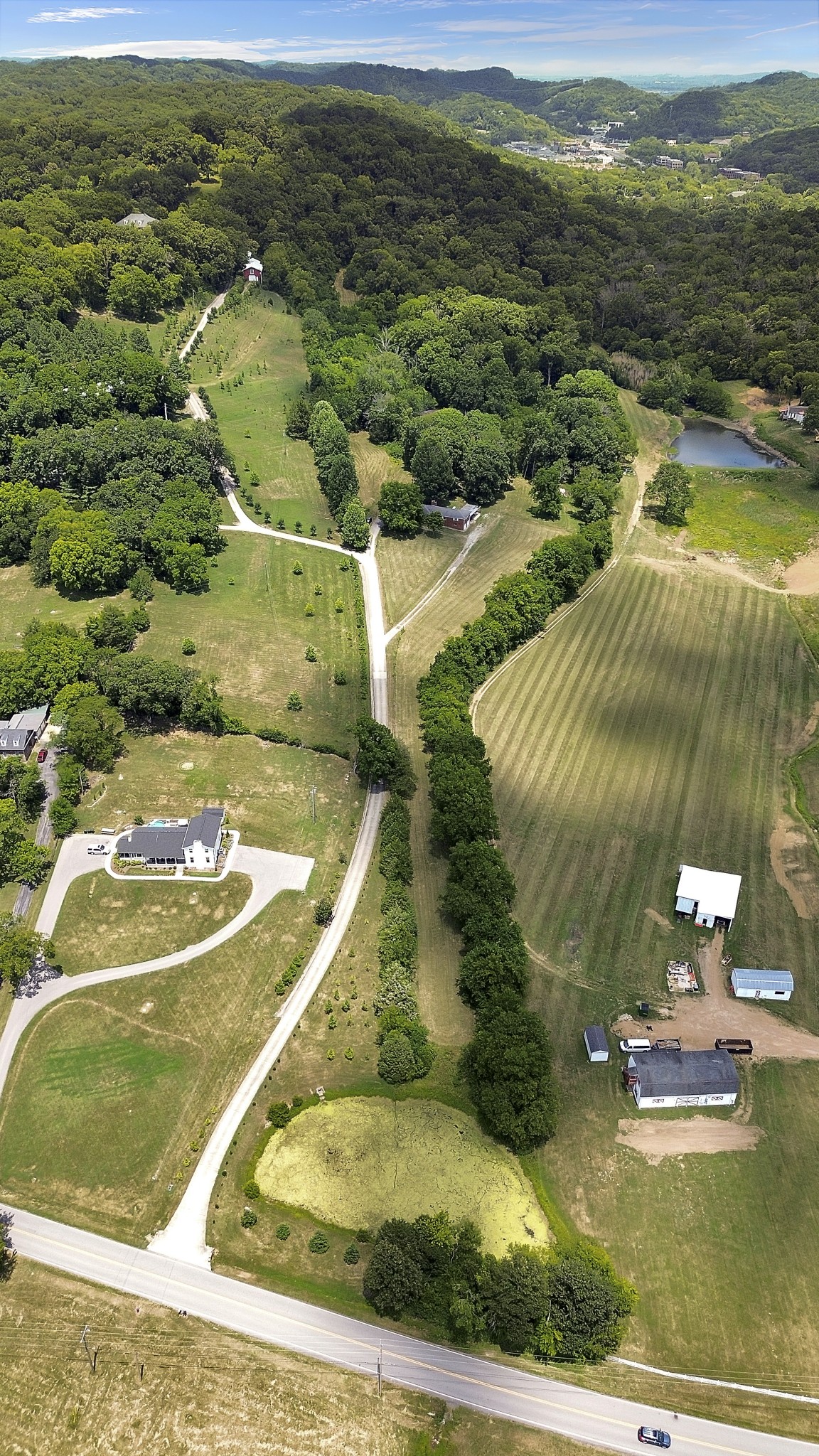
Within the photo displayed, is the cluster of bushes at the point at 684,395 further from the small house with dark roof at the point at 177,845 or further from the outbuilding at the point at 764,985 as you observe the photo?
the small house with dark roof at the point at 177,845

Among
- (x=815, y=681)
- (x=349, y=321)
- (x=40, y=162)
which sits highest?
(x=40, y=162)

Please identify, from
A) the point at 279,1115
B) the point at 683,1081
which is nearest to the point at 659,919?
the point at 683,1081

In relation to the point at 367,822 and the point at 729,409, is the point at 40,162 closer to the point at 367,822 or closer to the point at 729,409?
the point at 729,409

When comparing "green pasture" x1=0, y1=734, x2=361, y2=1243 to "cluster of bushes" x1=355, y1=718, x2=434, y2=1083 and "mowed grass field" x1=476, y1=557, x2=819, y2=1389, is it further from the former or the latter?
"mowed grass field" x1=476, y1=557, x2=819, y2=1389

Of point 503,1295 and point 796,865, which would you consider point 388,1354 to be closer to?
point 503,1295

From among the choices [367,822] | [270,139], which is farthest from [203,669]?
[270,139]

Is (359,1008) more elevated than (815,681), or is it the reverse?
(815,681)
